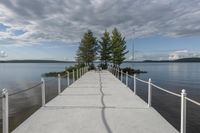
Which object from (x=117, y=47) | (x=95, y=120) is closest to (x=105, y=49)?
(x=117, y=47)

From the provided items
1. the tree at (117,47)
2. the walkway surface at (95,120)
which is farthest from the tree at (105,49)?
the walkway surface at (95,120)

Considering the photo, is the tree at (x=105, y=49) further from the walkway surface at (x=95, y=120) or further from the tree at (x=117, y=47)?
the walkway surface at (x=95, y=120)

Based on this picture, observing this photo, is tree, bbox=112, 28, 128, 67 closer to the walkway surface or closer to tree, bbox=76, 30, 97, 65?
tree, bbox=76, 30, 97, 65

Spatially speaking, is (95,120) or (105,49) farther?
(105,49)

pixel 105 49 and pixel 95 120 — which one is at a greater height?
pixel 105 49

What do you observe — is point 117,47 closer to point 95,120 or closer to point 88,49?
point 88,49

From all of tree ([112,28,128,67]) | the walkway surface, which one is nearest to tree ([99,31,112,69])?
tree ([112,28,128,67])

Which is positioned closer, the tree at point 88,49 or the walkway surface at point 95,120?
the walkway surface at point 95,120

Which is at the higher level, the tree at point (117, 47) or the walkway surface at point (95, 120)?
the tree at point (117, 47)

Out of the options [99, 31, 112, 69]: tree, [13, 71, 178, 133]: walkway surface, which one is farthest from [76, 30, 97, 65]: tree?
[13, 71, 178, 133]: walkway surface

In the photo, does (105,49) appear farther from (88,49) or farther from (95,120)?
(95,120)

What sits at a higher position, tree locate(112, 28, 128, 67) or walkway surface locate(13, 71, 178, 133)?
tree locate(112, 28, 128, 67)

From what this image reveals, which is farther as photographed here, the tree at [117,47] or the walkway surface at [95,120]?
the tree at [117,47]

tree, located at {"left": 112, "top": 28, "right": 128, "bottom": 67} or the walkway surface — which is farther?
tree, located at {"left": 112, "top": 28, "right": 128, "bottom": 67}
